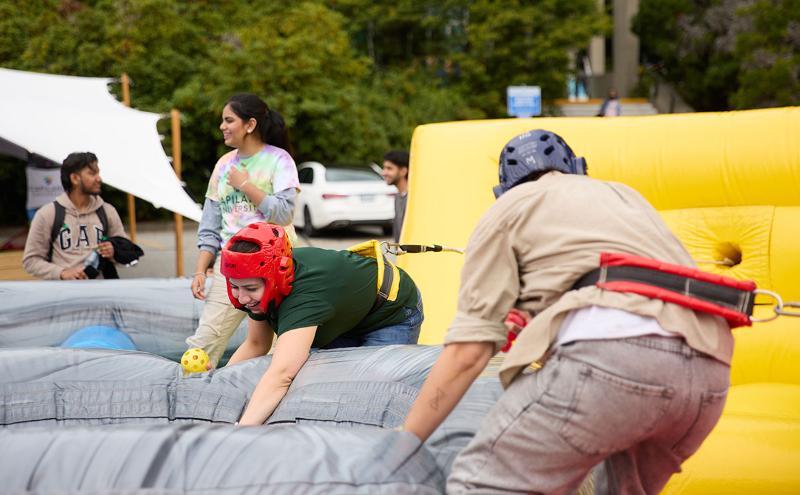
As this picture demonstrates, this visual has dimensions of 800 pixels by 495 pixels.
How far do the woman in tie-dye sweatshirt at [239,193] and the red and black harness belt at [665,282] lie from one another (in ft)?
7.83

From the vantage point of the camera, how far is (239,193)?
167 inches

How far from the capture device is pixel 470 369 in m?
2.06

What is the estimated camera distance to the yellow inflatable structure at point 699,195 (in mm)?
3932

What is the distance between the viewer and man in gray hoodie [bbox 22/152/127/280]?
5.71 m

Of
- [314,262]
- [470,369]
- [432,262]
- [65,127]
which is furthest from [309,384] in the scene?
[65,127]

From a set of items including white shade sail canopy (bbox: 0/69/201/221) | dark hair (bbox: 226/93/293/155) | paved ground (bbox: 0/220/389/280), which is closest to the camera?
dark hair (bbox: 226/93/293/155)

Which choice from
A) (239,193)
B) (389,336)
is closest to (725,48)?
(239,193)

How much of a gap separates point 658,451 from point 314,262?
1460 mm

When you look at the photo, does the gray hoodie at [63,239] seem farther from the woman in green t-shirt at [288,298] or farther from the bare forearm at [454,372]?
the bare forearm at [454,372]

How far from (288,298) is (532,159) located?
3.74 ft

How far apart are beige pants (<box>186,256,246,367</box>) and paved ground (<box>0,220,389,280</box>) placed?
456 cm

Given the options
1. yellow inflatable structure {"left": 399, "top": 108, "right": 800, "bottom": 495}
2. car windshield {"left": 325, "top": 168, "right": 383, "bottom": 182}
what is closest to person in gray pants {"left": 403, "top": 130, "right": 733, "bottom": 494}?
yellow inflatable structure {"left": 399, "top": 108, "right": 800, "bottom": 495}

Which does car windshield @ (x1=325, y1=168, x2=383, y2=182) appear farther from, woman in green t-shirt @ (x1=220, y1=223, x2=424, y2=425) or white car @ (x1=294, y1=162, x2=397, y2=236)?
woman in green t-shirt @ (x1=220, y1=223, x2=424, y2=425)

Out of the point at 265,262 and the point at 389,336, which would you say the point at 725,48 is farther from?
the point at 265,262
